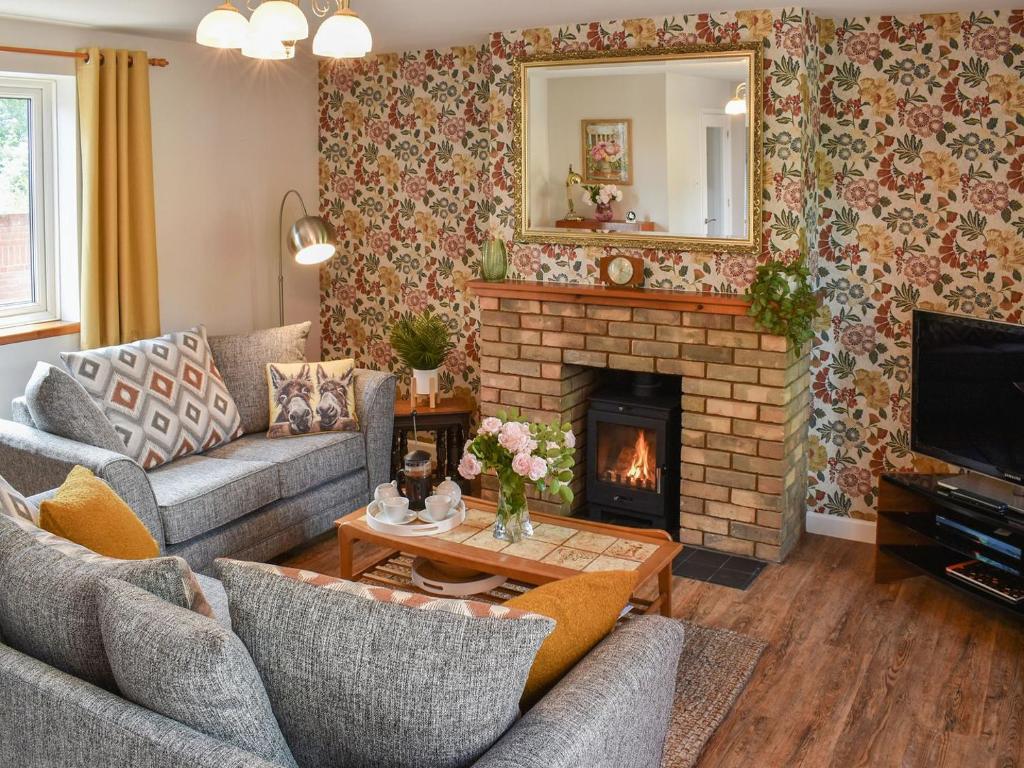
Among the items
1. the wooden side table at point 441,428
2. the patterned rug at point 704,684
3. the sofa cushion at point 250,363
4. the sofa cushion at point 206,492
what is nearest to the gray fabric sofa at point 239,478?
the sofa cushion at point 206,492

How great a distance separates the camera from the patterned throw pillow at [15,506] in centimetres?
265

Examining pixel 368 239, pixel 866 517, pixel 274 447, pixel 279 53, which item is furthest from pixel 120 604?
pixel 368 239

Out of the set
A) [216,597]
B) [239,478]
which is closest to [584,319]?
[239,478]

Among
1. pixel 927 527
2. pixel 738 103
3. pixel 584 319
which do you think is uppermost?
pixel 738 103

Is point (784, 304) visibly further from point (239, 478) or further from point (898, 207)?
point (239, 478)

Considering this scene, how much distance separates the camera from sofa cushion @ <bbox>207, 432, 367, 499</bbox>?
457 centimetres

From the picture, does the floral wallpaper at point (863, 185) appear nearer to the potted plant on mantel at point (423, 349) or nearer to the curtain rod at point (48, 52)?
the potted plant on mantel at point (423, 349)

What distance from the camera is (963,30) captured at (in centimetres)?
441

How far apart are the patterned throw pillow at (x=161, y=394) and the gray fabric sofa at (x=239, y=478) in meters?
0.09

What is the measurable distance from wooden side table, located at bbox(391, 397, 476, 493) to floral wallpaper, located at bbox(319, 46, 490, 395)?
487 millimetres

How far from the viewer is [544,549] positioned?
12.0 feet

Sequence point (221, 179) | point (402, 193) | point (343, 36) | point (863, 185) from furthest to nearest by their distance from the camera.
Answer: point (402, 193) < point (221, 179) < point (863, 185) < point (343, 36)

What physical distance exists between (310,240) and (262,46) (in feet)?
7.64

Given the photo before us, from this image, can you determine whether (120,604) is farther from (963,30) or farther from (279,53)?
(963,30)
